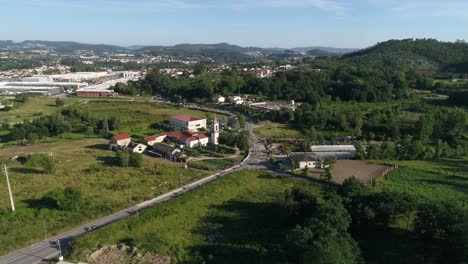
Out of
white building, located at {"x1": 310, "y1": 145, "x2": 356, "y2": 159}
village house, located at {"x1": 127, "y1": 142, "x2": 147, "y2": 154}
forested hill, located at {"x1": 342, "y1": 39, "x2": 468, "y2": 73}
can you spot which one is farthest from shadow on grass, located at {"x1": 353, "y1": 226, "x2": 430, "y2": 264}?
forested hill, located at {"x1": 342, "y1": 39, "x2": 468, "y2": 73}

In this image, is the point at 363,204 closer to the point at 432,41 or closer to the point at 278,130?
the point at 278,130

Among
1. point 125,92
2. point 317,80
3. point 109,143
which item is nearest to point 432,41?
point 317,80

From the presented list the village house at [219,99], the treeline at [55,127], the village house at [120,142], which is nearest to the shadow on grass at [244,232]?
the village house at [120,142]

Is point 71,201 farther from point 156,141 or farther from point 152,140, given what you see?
point 156,141

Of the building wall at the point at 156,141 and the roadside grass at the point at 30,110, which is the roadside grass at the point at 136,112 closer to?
the building wall at the point at 156,141

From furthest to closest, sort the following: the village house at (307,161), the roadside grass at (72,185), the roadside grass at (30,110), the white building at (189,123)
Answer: the roadside grass at (30,110), the white building at (189,123), the village house at (307,161), the roadside grass at (72,185)

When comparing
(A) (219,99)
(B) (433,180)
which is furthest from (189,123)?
(B) (433,180)
